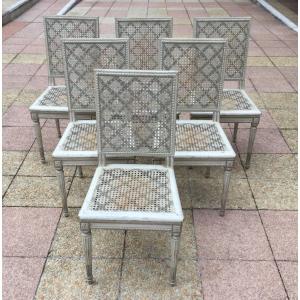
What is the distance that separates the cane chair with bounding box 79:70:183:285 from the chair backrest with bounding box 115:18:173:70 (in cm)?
157

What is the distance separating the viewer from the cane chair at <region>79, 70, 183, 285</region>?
2555mm

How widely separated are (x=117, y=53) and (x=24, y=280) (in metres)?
2.02

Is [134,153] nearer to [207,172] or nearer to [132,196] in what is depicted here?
[132,196]

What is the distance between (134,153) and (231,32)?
197 cm

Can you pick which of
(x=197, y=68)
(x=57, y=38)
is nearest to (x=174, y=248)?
(x=197, y=68)

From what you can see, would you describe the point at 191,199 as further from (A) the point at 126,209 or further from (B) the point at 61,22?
(B) the point at 61,22

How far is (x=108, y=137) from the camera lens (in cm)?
292

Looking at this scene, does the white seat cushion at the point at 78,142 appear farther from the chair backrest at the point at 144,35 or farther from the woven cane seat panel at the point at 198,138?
the chair backrest at the point at 144,35

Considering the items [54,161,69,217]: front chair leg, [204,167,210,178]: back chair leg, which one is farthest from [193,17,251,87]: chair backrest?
[54,161,69,217]: front chair leg

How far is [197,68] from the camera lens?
352 centimetres

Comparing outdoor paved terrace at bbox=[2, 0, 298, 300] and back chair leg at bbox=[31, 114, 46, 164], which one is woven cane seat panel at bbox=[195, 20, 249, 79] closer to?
outdoor paved terrace at bbox=[2, 0, 298, 300]

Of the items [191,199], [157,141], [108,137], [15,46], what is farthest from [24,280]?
[15,46]

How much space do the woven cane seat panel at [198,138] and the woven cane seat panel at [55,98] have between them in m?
1.30

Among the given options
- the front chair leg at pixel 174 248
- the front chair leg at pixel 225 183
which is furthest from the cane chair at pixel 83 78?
the front chair leg at pixel 225 183
